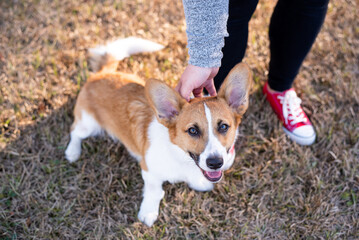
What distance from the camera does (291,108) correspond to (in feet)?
9.54

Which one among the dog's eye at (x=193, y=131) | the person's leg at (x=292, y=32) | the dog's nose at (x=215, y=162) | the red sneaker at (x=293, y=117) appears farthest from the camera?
the red sneaker at (x=293, y=117)

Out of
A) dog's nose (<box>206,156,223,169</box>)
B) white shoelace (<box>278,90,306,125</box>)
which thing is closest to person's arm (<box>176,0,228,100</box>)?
dog's nose (<box>206,156,223,169</box>)

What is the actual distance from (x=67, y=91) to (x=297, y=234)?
243 centimetres

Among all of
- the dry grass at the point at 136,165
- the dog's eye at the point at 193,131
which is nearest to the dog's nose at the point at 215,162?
the dog's eye at the point at 193,131

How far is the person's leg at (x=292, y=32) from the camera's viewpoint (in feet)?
7.61

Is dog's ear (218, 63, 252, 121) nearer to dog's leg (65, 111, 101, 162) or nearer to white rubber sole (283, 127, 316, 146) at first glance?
white rubber sole (283, 127, 316, 146)

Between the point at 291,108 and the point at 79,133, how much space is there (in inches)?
75.1

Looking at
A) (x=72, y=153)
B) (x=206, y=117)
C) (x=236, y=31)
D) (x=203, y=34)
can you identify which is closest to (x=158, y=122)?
(x=206, y=117)

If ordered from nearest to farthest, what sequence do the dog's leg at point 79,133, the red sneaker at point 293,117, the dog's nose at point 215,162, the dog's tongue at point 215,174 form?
1. the dog's nose at point 215,162
2. the dog's tongue at point 215,174
3. the dog's leg at point 79,133
4. the red sneaker at point 293,117

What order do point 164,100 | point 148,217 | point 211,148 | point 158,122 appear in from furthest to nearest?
1. point 148,217
2. point 158,122
3. point 164,100
4. point 211,148

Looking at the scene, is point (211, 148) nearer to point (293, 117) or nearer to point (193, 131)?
point (193, 131)

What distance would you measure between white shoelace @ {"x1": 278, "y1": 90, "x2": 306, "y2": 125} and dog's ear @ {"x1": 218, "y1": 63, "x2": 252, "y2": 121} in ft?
3.33

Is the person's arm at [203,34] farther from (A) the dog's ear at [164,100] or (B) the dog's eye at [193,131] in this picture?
(B) the dog's eye at [193,131]

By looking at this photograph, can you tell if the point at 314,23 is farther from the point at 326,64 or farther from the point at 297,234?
the point at 297,234
